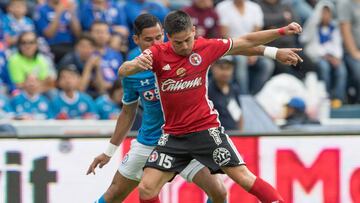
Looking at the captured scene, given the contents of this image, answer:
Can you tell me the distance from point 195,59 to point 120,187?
137cm

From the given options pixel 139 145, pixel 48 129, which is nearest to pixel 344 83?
pixel 48 129

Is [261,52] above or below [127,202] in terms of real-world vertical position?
above

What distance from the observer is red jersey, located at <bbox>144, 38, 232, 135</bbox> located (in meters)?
8.11

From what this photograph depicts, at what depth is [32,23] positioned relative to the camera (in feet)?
44.4

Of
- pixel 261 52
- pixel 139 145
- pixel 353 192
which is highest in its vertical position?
pixel 261 52

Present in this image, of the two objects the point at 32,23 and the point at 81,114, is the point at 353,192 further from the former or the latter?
the point at 32,23

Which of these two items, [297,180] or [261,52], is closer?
[261,52]

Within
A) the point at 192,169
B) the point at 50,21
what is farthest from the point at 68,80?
the point at 192,169

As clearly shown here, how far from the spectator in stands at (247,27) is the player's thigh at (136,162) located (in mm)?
5313

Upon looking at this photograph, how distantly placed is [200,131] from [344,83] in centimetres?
683

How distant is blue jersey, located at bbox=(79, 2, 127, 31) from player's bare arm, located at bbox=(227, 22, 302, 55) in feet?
19.0

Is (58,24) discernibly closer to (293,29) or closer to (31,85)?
(31,85)

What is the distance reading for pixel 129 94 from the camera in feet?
28.6

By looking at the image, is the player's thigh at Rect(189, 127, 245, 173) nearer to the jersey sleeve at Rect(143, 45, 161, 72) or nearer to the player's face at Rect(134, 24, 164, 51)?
the jersey sleeve at Rect(143, 45, 161, 72)
